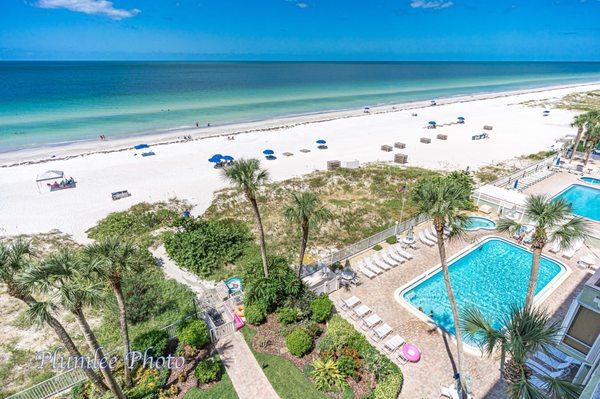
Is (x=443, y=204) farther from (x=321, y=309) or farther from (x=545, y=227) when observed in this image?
(x=321, y=309)

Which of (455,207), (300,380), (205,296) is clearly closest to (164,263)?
(205,296)

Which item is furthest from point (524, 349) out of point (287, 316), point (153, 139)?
Result: point (153, 139)

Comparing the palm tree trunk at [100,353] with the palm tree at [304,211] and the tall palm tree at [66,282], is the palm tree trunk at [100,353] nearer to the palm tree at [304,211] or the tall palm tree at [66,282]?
the tall palm tree at [66,282]

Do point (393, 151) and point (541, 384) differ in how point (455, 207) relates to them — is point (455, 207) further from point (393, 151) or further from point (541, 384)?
point (393, 151)

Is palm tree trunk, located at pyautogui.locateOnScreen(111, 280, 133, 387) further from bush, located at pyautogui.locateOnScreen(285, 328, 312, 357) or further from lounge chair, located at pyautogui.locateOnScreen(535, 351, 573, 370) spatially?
lounge chair, located at pyautogui.locateOnScreen(535, 351, 573, 370)

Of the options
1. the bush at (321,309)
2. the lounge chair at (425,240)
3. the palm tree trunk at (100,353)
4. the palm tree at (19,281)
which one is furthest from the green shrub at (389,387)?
the lounge chair at (425,240)

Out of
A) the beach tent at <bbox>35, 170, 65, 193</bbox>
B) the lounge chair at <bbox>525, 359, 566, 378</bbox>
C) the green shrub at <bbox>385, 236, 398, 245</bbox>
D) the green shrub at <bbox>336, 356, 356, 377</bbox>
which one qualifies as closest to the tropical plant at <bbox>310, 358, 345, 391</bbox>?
the green shrub at <bbox>336, 356, 356, 377</bbox>
